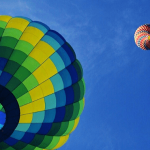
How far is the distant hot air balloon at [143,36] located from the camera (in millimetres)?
20984

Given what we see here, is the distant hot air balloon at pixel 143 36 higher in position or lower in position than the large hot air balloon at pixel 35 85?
higher

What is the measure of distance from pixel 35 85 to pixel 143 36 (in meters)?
13.5

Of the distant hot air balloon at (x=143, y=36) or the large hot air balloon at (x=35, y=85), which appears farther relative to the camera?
the distant hot air balloon at (x=143, y=36)

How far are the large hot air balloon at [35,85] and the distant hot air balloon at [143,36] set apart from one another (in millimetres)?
11433

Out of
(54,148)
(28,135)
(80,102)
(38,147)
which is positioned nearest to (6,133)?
(28,135)

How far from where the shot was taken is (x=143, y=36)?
69.9ft

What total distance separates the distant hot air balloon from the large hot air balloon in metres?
11.4

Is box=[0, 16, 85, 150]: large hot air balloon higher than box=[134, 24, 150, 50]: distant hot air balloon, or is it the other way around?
box=[134, 24, 150, 50]: distant hot air balloon

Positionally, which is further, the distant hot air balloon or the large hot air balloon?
the distant hot air balloon

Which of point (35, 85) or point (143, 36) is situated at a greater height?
point (143, 36)

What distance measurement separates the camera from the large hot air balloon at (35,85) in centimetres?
993

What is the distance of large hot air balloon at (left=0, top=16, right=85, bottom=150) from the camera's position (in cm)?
993

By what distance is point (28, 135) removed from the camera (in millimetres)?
10438

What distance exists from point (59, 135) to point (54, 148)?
0.74 metres
